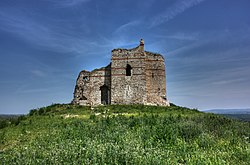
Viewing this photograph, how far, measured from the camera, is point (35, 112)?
22734mm

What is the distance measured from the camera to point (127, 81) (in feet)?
94.8

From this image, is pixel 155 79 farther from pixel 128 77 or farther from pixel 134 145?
pixel 134 145

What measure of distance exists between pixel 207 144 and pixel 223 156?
1.46 m

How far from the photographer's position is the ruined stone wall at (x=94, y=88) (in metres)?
30.3

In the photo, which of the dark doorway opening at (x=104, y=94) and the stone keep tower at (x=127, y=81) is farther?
the dark doorway opening at (x=104, y=94)

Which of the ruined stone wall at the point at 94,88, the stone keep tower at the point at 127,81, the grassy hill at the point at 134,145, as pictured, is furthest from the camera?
the ruined stone wall at the point at 94,88

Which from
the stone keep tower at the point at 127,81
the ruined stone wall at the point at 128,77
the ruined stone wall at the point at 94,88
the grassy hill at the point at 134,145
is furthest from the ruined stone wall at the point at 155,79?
the grassy hill at the point at 134,145

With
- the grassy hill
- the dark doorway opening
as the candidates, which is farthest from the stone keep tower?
the grassy hill

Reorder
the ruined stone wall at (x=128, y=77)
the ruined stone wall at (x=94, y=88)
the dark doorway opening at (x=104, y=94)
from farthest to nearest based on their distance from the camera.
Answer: the ruined stone wall at (x=94, y=88)
the dark doorway opening at (x=104, y=94)
the ruined stone wall at (x=128, y=77)

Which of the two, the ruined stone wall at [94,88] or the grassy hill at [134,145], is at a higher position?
the ruined stone wall at [94,88]

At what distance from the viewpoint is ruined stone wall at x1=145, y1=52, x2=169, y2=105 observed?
97.5 feet

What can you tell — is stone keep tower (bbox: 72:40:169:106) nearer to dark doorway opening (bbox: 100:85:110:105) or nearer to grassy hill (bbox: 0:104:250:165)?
dark doorway opening (bbox: 100:85:110:105)

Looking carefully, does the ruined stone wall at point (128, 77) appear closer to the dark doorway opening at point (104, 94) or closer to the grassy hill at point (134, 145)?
the dark doorway opening at point (104, 94)

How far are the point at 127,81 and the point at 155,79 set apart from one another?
4042 millimetres
